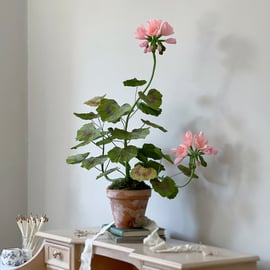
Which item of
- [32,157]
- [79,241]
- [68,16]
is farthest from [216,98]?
[32,157]

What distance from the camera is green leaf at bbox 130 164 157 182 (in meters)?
2.03

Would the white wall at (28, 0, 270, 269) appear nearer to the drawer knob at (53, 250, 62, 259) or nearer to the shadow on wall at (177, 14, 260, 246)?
the shadow on wall at (177, 14, 260, 246)

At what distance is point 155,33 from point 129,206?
2.06ft

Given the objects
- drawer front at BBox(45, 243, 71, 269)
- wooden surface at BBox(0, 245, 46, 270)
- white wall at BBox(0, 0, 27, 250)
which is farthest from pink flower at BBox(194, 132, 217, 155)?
white wall at BBox(0, 0, 27, 250)

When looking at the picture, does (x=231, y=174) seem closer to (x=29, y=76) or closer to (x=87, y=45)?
(x=87, y=45)

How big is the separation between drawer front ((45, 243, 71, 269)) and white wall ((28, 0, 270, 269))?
382 mm

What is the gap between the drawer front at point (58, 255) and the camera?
2188 mm

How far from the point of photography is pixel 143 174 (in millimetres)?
2033

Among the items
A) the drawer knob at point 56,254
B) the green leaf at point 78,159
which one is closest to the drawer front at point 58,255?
the drawer knob at point 56,254

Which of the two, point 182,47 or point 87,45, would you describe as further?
point 87,45

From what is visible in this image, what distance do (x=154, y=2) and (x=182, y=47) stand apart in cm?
28

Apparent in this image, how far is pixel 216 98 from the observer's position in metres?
2.09

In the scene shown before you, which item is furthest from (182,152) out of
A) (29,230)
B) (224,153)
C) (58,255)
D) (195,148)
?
(29,230)

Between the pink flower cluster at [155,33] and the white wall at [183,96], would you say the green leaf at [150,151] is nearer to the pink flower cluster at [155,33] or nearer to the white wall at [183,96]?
the white wall at [183,96]
